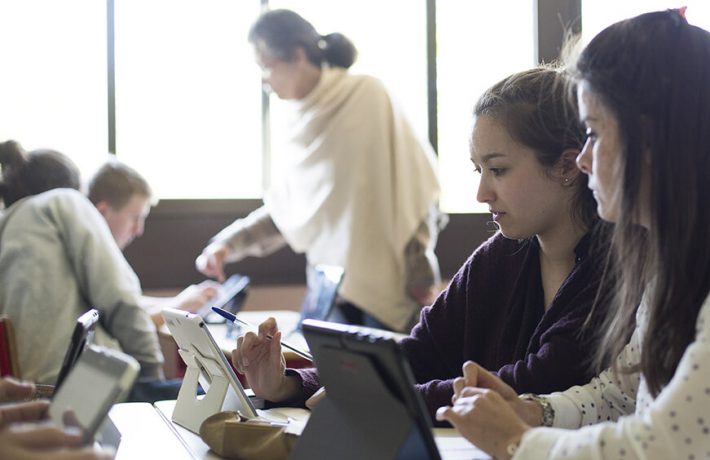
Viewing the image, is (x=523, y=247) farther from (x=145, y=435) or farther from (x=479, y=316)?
(x=145, y=435)

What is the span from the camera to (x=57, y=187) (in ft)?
9.61

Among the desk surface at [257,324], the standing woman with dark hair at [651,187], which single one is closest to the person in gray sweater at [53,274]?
the desk surface at [257,324]

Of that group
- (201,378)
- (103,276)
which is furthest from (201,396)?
(103,276)

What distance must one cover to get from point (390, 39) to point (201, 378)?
3303 mm

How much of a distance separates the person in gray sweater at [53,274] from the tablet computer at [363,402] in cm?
160

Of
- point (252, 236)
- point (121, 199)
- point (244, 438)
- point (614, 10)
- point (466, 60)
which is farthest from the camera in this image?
point (614, 10)

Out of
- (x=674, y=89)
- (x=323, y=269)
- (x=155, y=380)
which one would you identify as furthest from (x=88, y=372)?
(x=323, y=269)

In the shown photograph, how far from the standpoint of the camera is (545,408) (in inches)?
55.9

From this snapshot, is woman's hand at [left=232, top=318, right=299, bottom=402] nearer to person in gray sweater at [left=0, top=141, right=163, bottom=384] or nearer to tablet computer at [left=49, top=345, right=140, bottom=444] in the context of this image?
tablet computer at [left=49, top=345, right=140, bottom=444]

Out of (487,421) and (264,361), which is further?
(264,361)

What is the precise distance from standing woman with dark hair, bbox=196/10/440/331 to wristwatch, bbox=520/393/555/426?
206 cm

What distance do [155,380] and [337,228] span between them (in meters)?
1.04

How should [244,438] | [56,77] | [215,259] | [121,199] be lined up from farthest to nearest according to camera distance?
[56,77] < [215,259] < [121,199] < [244,438]

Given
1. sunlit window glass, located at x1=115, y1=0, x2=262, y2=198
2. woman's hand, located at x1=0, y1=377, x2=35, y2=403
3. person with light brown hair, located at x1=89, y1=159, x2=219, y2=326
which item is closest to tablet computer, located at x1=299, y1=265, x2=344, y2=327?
person with light brown hair, located at x1=89, y1=159, x2=219, y2=326
